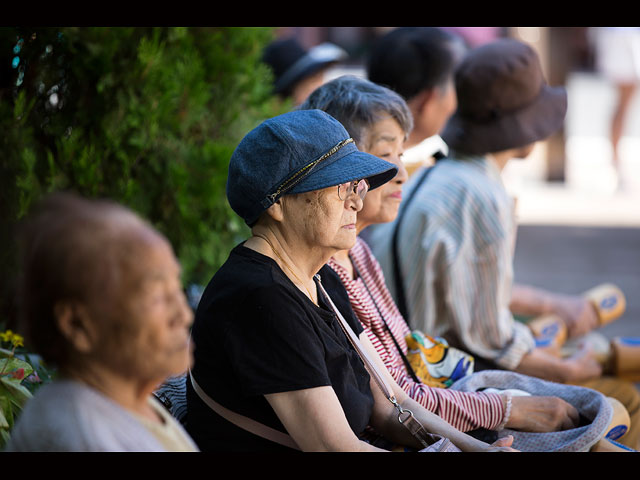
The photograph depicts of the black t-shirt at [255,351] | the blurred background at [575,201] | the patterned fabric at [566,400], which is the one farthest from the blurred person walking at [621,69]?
the black t-shirt at [255,351]

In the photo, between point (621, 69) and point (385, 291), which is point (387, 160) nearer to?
point (385, 291)

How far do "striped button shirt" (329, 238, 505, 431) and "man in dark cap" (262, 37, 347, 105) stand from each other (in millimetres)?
3016

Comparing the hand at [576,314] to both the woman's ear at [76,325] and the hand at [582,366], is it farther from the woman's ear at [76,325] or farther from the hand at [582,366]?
the woman's ear at [76,325]

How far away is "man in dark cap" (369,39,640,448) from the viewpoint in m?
3.31

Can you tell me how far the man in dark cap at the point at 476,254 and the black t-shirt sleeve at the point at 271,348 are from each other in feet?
5.11

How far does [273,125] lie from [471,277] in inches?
64.0

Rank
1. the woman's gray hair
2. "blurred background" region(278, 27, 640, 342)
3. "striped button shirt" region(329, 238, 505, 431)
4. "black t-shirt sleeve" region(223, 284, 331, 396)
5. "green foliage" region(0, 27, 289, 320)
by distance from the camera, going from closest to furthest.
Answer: "black t-shirt sleeve" region(223, 284, 331, 396) < "striped button shirt" region(329, 238, 505, 431) < the woman's gray hair < "green foliage" region(0, 27, 289, 320) < "blurred background" region(278, 27, 640, 342)

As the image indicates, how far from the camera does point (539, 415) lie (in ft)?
8.04

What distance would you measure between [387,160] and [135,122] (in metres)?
1.39

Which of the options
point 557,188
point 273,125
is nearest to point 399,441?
point 273,125

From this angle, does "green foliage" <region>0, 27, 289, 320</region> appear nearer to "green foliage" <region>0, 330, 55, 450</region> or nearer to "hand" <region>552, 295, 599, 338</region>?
"green foliage" <region>0, 330, 55, 450</region>

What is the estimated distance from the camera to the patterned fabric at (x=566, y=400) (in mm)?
2357

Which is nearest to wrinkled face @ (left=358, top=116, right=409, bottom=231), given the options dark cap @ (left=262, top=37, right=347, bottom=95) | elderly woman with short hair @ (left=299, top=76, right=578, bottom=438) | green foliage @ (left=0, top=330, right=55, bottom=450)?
elderly woman with short hair @ (left=299, top=76, right=578, bottom=438)

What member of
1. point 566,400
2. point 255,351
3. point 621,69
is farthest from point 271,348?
point 621,69
